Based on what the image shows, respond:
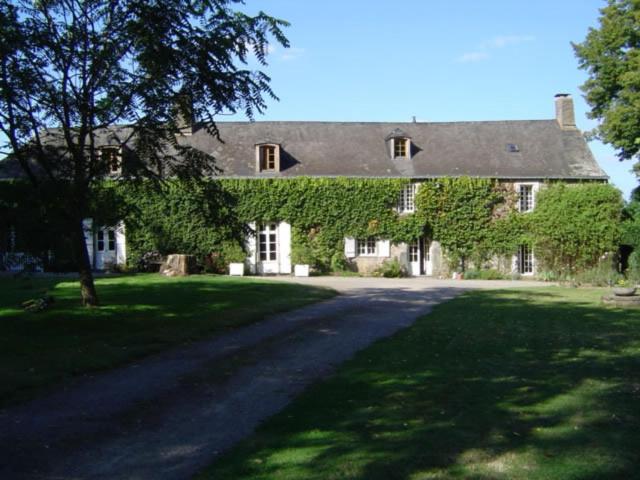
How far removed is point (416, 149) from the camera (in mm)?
33219

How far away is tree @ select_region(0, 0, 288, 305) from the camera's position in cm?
1170

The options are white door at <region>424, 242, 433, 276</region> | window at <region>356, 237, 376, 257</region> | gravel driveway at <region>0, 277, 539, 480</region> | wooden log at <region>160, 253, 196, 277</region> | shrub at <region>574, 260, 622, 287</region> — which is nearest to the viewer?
gravel driveway at <region>0, 277, 539, 480</region>

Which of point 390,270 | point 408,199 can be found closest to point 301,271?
point 390,270

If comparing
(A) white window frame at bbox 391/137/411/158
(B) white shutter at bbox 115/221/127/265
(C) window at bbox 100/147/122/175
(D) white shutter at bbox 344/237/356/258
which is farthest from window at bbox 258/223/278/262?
(C) window at bbox 100/147/122/175

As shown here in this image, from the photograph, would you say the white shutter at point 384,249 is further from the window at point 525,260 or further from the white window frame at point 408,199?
the window at point 525,260

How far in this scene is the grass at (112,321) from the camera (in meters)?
8.72

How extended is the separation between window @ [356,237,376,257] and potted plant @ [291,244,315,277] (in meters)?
2.39

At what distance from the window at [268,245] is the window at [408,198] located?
602 cm

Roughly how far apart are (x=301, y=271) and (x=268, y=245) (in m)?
2.59

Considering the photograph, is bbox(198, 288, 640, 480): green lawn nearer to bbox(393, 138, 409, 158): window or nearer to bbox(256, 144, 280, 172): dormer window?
bbox(256, 144, 280, 172): dormer window

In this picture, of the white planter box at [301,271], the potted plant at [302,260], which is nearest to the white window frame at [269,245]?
the potted plant at [302,260]

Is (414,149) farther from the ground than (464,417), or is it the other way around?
(414,149)

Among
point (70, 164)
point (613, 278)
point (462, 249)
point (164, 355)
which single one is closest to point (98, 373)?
point (164, 355)

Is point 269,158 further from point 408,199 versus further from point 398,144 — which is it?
point 408,199
